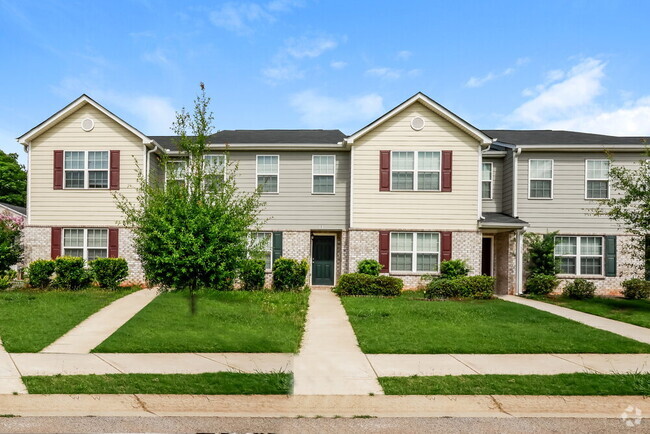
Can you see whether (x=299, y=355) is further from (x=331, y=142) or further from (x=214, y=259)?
(x=331, y=142)

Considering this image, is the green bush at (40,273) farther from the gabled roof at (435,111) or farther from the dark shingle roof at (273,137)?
the gabled roof at (435,111)

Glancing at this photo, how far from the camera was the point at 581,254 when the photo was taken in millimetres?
18047

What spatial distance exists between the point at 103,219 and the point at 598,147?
21097 millimetres

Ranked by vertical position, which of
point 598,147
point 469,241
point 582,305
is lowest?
point 582,305

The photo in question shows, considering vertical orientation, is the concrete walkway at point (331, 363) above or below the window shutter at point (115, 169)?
below

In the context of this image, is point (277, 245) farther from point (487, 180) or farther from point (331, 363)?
point (331, 363)

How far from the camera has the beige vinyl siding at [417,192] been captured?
17234mm

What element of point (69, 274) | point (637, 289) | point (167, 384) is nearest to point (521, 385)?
point (167, 384)

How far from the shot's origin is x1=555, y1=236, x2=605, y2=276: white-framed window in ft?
59.2

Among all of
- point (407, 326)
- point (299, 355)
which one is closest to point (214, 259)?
point (299, 355)

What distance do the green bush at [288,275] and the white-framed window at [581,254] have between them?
1108 cm

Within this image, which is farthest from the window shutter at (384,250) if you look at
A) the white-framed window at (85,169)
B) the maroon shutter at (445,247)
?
the white-framed window at (85,169)

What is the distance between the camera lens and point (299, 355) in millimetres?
8391

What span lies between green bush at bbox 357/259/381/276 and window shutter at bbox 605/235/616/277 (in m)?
9.95
